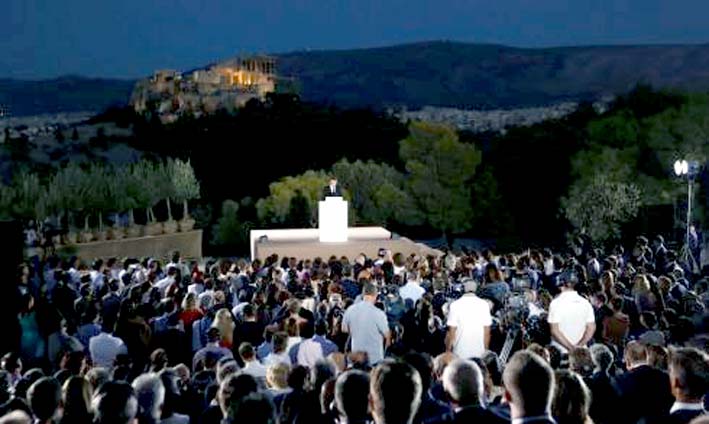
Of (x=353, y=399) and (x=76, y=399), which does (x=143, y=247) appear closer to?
(x=76, y=399)

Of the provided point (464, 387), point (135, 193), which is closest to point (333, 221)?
point (135, 193)

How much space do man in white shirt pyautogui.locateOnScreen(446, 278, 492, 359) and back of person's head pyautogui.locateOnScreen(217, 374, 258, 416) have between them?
4.25 m

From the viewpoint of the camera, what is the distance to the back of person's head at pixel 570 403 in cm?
464

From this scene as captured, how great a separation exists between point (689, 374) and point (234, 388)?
7.63 feet

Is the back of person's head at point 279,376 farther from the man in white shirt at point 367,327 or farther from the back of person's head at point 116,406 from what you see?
the man in white shirt at point 367,327

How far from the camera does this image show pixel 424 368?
6.11 metres

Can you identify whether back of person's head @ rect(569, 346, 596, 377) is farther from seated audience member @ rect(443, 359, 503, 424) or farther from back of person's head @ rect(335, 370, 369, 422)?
back of person's head @ rect(335, 370, 369, 422)

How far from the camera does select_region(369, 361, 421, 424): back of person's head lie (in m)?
4.21

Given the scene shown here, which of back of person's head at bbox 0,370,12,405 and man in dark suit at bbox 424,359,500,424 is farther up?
man in dark suit at bbox 424,359,500,424

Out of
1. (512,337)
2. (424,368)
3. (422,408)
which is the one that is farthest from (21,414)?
(512,337)

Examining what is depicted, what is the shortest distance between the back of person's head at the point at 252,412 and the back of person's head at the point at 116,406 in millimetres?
488

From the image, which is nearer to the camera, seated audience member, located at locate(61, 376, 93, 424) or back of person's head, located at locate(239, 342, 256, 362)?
seated audience member, located at locate(61, 376, 93, 424)

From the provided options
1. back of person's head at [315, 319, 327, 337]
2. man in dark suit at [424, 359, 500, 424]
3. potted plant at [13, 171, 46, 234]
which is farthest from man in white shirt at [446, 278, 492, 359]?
potted plant at [13, 171, 46, 234]

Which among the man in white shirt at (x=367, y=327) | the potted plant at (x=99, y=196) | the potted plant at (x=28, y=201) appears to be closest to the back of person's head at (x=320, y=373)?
the man in white shirt at (x=367, y=327)
